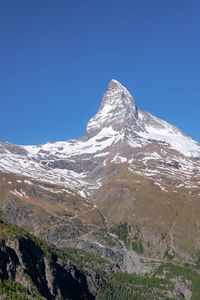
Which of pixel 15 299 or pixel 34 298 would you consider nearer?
pixel 15 299

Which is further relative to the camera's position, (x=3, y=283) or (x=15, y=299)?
(x=3, y=283)

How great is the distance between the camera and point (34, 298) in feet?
600

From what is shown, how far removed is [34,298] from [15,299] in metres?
13.6

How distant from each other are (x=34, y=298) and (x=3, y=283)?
65.7ft

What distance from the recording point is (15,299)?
17138 centimetres

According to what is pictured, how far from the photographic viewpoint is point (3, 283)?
193375 millimetres

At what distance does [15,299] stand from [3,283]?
2436 centimetres
